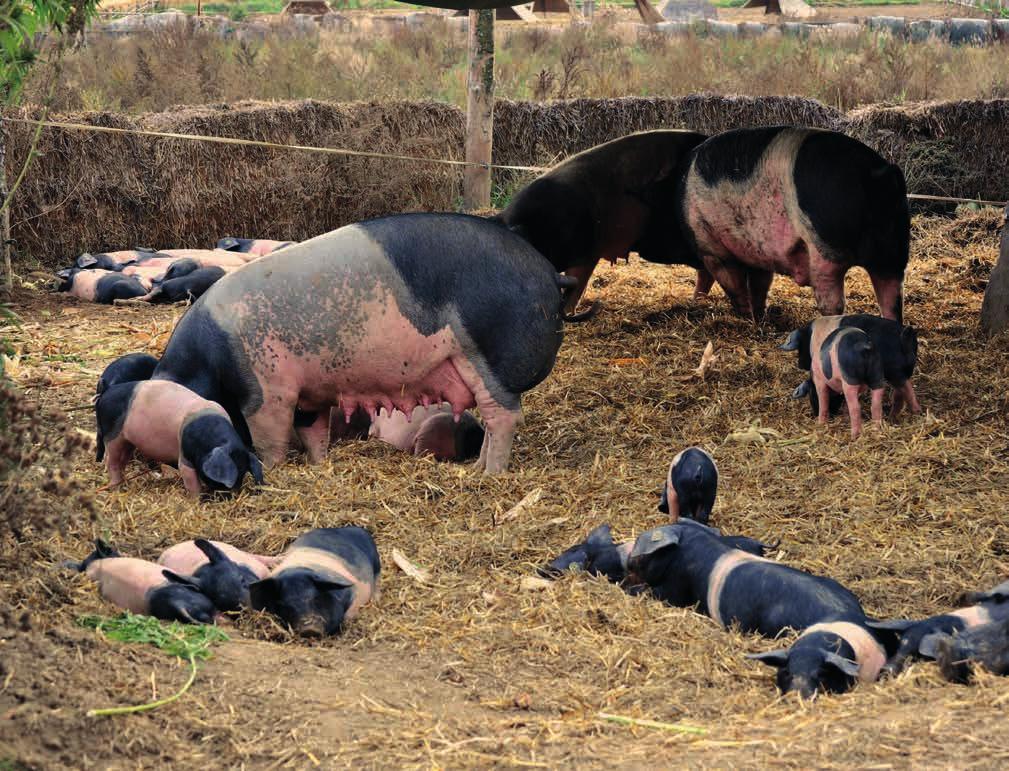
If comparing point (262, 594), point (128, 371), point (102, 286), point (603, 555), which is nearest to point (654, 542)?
point (603, 555)

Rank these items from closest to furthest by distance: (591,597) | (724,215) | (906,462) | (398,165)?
(591,597) → (906,462) → (724,215) → (398,165)

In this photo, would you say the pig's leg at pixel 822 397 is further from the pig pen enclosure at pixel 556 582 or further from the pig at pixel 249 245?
the pig at pixel 249 245

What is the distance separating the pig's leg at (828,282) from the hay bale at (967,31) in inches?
696

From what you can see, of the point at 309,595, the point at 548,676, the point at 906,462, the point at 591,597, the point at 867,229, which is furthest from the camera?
the point at 867,229

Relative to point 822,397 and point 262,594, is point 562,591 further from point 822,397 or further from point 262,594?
point 822,397

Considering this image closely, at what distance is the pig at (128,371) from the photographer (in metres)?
6.15

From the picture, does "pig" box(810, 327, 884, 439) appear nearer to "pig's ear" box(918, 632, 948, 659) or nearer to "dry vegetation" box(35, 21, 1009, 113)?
"pig's ear" box(918, 632, 948, 659)

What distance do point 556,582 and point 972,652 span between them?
4.64 feet

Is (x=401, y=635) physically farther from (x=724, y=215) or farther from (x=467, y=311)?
(x=724, y=215)

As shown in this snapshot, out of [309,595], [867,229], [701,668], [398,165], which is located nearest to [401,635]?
[309,595]

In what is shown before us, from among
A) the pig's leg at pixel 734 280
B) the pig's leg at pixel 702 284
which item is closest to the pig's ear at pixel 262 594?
the pig's leg at pixel 734 280

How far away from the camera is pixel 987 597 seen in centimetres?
387

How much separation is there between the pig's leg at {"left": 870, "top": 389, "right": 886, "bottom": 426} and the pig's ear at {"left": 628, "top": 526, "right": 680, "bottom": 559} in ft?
7.11

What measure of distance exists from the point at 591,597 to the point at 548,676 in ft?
1.96
